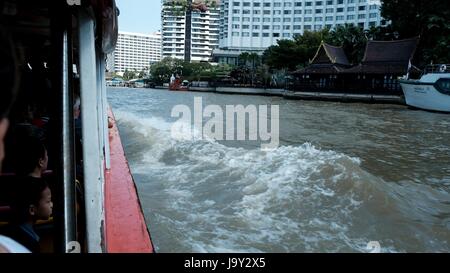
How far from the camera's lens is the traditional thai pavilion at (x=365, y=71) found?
107 ft

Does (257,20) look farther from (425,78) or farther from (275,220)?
(275,220)

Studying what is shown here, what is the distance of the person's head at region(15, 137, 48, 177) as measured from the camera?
2.05 m

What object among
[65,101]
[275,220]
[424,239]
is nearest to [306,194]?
[275,220]

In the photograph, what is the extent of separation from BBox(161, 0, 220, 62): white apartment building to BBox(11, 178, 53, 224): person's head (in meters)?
101

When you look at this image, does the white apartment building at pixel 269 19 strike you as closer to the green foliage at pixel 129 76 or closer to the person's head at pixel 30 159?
the green foliage at pixel 129 76

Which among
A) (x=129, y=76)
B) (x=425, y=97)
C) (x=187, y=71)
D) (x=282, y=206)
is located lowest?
(x=282, y=206)

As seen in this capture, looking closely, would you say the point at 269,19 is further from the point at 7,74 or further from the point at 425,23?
the point at 7,74

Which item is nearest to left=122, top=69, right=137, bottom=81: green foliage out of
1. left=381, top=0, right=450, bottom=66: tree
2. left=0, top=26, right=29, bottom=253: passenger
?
left=381, top=0, right=450, bottom=66: tree

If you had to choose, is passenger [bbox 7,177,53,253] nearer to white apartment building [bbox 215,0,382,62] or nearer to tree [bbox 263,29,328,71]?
tree [bbox 263,29,328,71]

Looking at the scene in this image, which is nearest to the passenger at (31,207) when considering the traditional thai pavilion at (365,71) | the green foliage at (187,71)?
the traditional thai pavilion at (365,71)

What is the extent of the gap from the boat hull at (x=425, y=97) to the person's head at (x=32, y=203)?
2505 centimetres

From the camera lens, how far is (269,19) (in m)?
81.3

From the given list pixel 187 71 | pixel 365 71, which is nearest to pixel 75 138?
pixel 365 71

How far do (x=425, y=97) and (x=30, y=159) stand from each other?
2574cm
